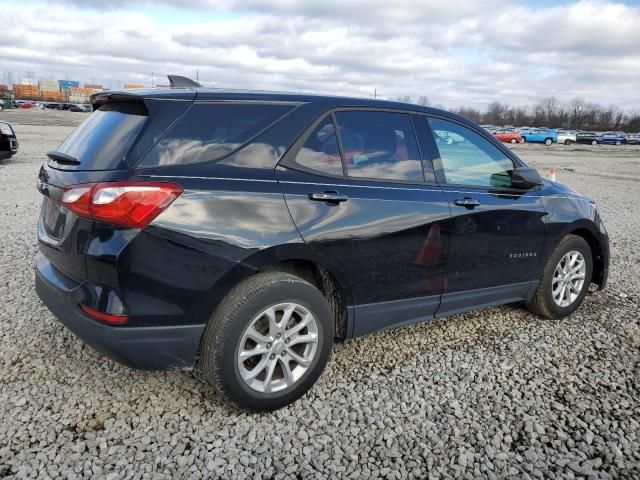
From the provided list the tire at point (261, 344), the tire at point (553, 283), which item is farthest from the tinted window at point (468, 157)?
the tire at point (261, 344)

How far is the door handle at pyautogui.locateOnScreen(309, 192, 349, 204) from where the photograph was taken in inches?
115

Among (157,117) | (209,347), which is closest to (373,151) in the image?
(157,117)

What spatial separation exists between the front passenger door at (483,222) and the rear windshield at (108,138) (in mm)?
1953

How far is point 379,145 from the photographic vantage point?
3.35 meters

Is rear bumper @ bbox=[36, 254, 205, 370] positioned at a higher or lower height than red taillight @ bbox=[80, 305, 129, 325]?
lower

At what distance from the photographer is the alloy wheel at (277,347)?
2.80m

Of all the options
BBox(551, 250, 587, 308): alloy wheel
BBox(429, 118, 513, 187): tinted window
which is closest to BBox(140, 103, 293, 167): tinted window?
BBox(429, 118, 513, 187): tinted window

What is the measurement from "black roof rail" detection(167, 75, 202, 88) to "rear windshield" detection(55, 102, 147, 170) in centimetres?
50

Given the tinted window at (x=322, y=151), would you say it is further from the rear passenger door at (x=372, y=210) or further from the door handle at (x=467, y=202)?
the door handle at (x=467, y=202)

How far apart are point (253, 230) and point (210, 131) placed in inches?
22.6

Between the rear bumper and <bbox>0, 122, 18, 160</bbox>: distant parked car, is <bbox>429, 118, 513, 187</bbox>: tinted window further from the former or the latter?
<bbox>0, 122, 18, 160</bbox>: distant parked car

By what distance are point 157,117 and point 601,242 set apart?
3.95 m

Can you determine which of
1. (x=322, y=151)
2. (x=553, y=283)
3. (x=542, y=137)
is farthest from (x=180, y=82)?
(x=542, y=137)

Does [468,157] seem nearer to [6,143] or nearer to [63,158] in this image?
[63,158]
